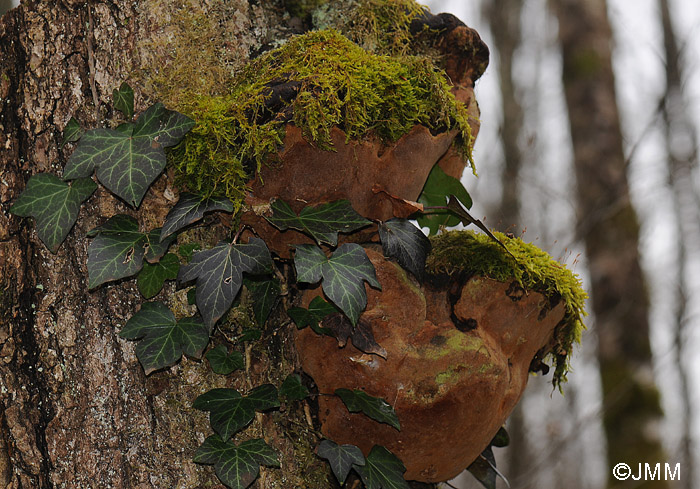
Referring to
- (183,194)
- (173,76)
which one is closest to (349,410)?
(183,194)

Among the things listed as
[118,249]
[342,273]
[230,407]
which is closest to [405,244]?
[342,273]

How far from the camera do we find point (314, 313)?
1.60 meters

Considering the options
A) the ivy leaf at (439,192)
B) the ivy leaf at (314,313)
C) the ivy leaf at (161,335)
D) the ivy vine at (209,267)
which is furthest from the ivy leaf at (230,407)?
the ivy leaf at (439,192)

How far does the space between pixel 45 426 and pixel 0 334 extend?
0.26 m

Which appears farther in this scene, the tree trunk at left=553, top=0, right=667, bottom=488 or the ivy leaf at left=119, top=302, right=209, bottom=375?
the tree trunk at left=553, top=0, right=667, bottom=488

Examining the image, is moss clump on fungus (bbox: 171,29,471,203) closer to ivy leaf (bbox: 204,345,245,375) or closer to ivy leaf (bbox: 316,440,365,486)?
ivy leaf (bbox: 204,345,245,375)

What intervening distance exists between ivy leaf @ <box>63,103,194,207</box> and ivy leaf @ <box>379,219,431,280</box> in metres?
0.61

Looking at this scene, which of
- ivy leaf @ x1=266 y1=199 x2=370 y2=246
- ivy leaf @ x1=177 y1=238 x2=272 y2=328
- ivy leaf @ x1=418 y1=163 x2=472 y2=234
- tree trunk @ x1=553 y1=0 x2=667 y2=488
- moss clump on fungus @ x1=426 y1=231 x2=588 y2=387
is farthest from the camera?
tree trunk @ x1=553 y1=0 x2=667 y2=488

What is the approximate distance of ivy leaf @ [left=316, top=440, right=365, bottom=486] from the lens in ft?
5.02

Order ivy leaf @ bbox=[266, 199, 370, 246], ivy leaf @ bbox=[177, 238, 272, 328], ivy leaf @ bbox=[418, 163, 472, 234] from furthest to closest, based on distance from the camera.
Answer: ivy leaf @ bbox=[418, 163, 472, 234] → ivy leaf @ bbox=[266, 199, 370, 246] → ivy leaf @ bbox=[177, 238, 272, 328]

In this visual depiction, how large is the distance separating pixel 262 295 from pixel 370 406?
425 mm

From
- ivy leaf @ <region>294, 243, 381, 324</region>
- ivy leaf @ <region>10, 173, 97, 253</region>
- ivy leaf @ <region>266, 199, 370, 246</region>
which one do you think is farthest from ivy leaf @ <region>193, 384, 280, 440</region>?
ivy leaf @ <region>10, 173, 97, 253</region>

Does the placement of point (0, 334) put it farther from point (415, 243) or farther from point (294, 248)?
point (415, 243)

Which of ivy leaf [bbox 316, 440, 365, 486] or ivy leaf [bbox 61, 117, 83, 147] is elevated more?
ivy leaf [bbox 61, 117, 83, 147]
